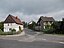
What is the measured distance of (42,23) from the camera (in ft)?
269

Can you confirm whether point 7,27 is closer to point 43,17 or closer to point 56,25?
point 56,25

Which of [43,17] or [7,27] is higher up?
[43,17]

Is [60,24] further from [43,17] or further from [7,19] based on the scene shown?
[43,17]

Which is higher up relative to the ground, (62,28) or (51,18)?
(51,18)

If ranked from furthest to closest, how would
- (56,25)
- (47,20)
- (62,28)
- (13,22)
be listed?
(47,20) < (13,22) < (56,25) < (62,28)

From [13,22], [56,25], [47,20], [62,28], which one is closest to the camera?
[62,28]

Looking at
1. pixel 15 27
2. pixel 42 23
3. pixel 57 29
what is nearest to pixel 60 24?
pixel 57 29

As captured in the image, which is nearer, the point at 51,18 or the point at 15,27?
A: the point at 15,27

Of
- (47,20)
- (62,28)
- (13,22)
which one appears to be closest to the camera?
(62,28)

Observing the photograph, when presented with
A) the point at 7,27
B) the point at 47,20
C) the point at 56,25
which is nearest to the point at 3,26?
the point at 7,27

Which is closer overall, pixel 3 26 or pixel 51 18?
pixel 3 26

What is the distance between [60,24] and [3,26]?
2311 cm

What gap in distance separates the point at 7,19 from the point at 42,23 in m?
24.7

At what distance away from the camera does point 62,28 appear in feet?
170
